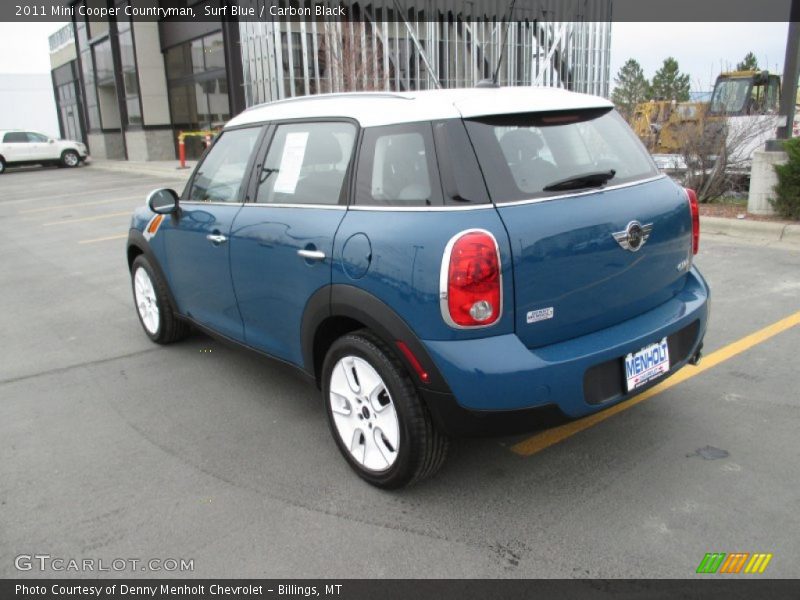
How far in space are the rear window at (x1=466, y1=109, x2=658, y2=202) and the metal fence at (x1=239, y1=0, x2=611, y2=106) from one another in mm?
14432

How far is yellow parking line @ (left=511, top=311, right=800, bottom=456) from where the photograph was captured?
3.39 m

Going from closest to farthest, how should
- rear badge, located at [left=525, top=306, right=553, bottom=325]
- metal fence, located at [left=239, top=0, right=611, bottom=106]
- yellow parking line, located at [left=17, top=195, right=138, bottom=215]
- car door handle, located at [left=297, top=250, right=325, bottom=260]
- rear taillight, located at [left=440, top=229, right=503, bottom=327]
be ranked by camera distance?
rear taillight, located at [left=440, top=229, right=503, bottom=327] < rear badge, located at [left=525, top=306, right=553, bottom=325] < car door handle, located at [left=297, top=250, right=325, bottom=260] < yellow parking line, located at [left=17, top=195, right=138, bottom=215] < metal fence, located at [left=239, top=0, right=611, bottom=106]

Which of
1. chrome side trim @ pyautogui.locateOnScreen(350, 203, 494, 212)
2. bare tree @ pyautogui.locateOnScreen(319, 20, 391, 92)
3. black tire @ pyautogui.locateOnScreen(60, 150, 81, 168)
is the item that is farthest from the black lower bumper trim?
black tire @ pyautogui.locateOnScreen(60, 150, 81, 168)

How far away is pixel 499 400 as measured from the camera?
2525mm

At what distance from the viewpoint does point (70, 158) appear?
29.1m

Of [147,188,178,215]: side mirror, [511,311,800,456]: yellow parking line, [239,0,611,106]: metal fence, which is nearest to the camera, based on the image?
[511,311,800,456]: yellow parking line

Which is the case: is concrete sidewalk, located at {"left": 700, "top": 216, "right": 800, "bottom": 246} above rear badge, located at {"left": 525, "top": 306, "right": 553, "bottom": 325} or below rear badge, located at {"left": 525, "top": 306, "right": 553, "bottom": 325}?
below

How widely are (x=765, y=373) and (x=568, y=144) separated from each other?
2.17m

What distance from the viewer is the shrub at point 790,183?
306 inches

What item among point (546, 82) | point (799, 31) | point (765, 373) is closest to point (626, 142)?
point (765, 373)

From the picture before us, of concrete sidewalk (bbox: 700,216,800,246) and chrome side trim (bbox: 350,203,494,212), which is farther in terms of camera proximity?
concrete sidewalk (bbox: 700,216,800,246)

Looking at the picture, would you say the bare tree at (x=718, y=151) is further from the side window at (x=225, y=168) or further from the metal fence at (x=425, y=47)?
the metal fence at (x=425, y=47)

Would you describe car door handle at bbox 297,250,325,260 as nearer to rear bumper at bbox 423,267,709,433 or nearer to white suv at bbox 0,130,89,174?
rear bumper at bbox 423,267,709,433

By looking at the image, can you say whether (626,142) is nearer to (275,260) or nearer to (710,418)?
(710,418)
